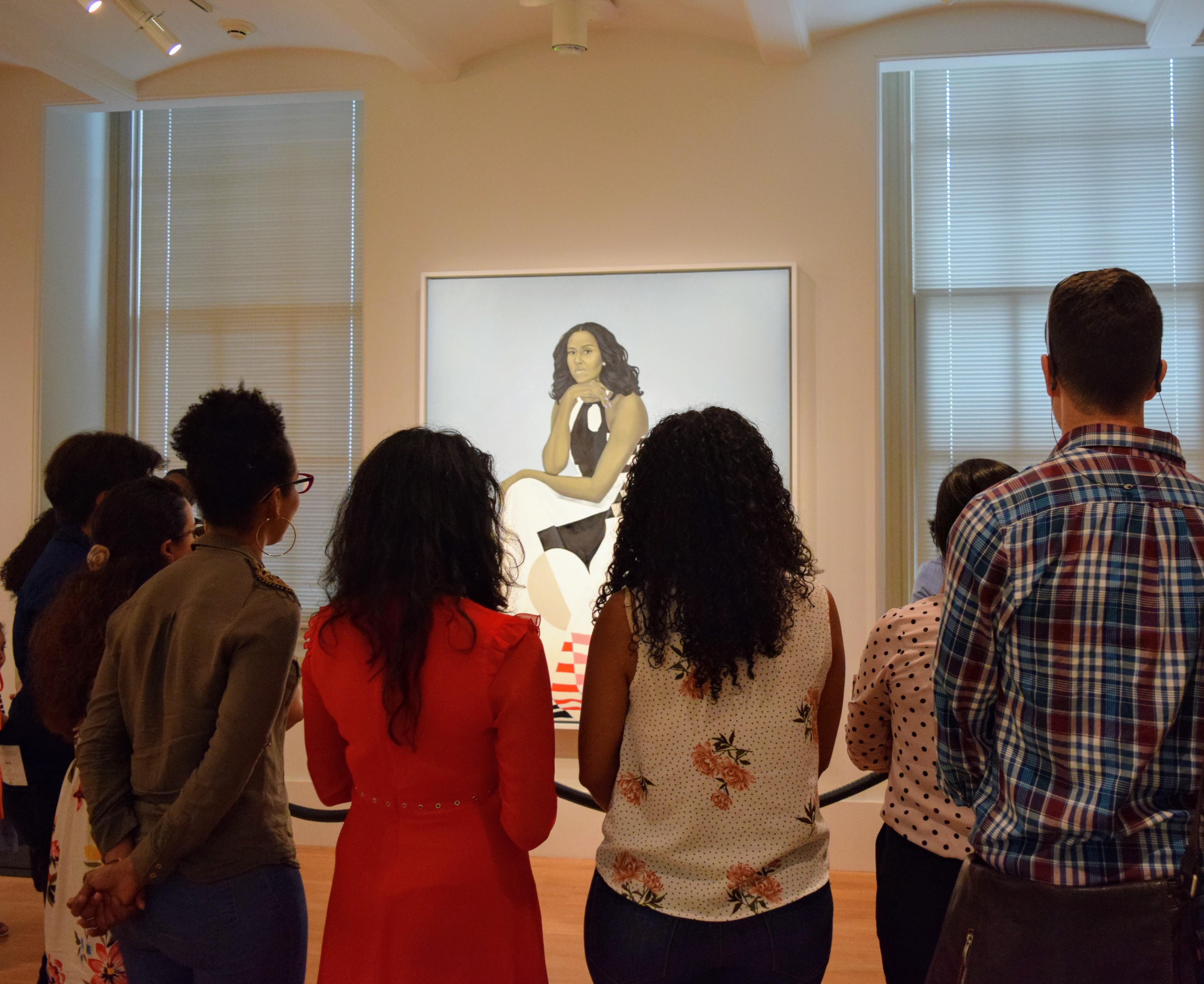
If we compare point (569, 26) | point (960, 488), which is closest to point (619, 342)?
point (569, 26)

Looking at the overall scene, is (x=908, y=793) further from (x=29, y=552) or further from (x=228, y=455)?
(x=29, y=552)

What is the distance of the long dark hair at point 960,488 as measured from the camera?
226cm

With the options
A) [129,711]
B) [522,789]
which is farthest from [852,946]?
[129,711]

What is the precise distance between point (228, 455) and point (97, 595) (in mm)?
470

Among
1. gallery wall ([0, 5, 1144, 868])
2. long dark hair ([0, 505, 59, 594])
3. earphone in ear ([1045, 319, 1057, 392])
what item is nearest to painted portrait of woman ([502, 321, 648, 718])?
gallery wall ([0, 5, 1144, 868])

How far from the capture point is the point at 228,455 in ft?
6.32

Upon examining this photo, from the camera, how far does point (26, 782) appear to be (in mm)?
2709

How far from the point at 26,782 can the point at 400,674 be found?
1648 mm

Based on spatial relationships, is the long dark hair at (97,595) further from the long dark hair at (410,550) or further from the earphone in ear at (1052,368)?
the earphone in ear at (1052,368)

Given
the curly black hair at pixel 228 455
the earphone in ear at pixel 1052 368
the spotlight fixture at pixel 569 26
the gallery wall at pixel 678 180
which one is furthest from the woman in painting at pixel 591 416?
the earphone in ear at pixel 1052 368

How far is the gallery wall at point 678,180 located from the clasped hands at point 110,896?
3453mm

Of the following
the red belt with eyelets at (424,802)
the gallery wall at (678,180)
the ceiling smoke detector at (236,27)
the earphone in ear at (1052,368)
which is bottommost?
the red belt with eyelets at (424,802)

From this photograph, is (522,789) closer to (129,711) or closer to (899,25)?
(129,711)

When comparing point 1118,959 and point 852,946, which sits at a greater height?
point 1118,959
